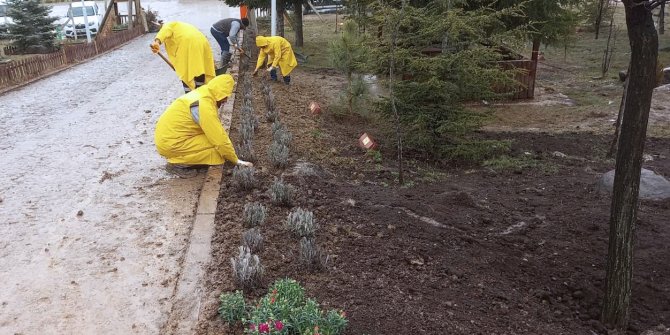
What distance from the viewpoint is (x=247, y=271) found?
3133mm

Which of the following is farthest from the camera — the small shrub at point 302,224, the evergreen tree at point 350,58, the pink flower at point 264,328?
the evergreen tree at point 350,58

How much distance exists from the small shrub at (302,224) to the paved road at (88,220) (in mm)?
865

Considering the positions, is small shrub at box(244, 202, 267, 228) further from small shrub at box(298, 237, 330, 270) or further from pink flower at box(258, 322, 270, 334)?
pink flower at box(258, 322, 270, 334)

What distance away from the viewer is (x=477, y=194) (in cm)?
526

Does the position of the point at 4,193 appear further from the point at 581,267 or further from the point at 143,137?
the point at 581,267

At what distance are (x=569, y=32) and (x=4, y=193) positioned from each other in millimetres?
11061

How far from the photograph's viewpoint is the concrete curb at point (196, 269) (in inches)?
118

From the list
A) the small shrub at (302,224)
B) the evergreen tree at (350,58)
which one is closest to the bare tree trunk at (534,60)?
the evergreen tree at (350,58)

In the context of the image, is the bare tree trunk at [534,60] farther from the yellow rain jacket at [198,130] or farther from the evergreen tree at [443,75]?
the yellow rain jacket at [198,130]

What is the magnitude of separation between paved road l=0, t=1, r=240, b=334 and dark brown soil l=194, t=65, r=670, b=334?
436 mm

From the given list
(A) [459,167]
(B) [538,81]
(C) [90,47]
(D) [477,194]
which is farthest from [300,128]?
(C) [90,47]

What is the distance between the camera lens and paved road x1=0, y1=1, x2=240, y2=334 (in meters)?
3.19

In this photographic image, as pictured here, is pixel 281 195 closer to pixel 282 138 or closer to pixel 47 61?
pixel 282 138

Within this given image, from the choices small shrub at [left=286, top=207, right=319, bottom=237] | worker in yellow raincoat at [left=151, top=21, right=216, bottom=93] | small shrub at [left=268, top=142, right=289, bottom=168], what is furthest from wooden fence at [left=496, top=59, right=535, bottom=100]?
small shrub at [left=286, top=207, right=319, bottom=237]
